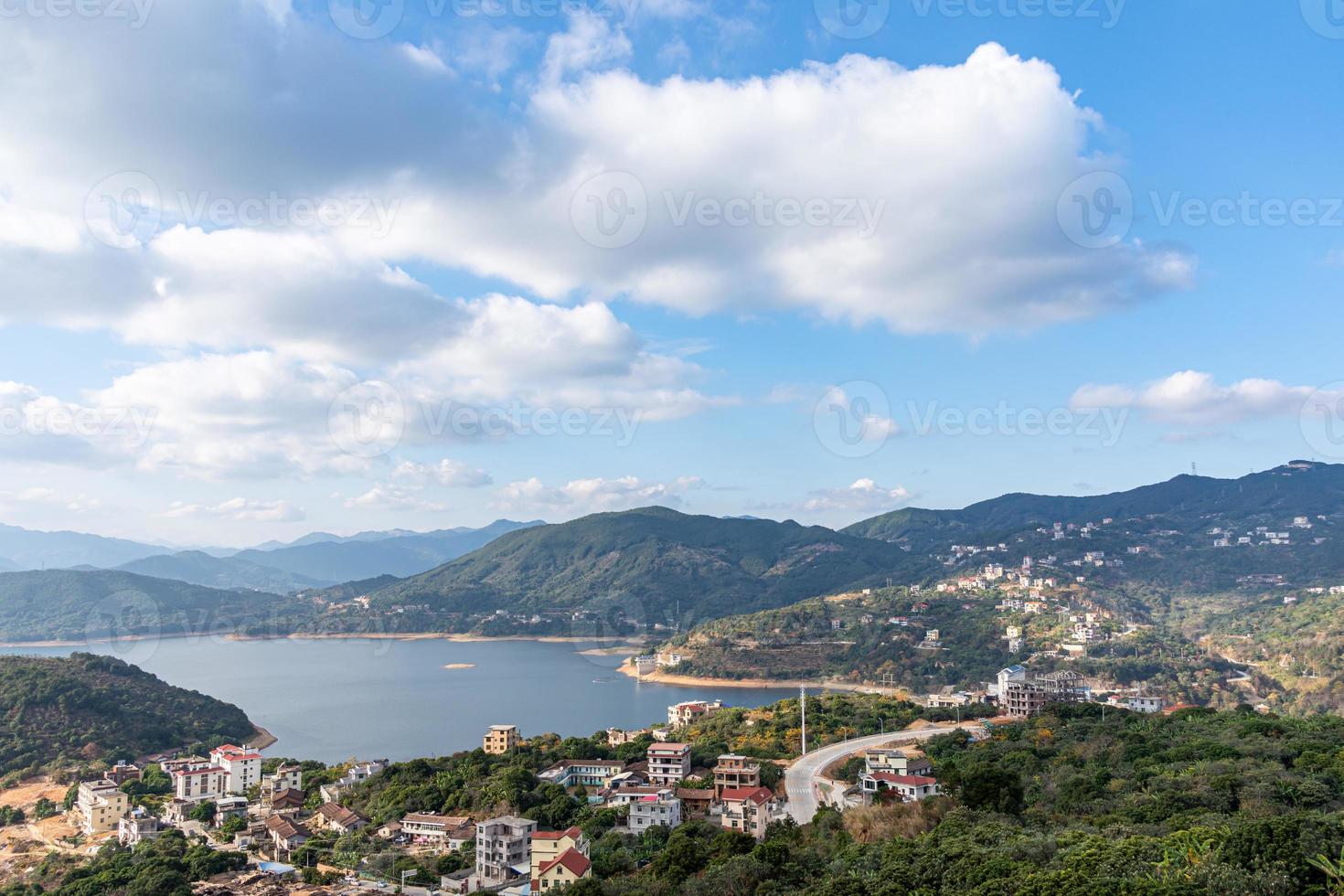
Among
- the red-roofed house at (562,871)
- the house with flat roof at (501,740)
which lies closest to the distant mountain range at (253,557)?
the house with flat roof at (501,740)

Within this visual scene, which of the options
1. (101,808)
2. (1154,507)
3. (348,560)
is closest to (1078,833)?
(101,808)

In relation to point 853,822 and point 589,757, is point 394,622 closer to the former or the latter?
point 589,757

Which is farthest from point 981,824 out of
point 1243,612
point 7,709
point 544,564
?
point 544,564

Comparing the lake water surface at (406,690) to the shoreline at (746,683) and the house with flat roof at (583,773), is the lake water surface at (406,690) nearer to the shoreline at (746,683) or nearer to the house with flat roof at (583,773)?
the shoreline at (746,683)

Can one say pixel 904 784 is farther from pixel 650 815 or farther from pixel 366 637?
pixel 366 637

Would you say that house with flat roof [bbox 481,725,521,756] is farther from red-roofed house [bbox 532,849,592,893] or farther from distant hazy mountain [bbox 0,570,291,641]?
distant hazy mountain [bbox 0,570,291,641]

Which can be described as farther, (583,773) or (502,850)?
(583,773)

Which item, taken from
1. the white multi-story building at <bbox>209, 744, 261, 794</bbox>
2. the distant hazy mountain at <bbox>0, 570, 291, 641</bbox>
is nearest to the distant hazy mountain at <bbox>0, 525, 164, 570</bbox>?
the distant hazy mountain at <bbox>0, 570, 291, 641</bbox>
